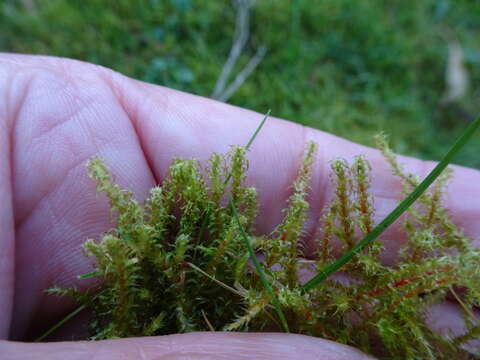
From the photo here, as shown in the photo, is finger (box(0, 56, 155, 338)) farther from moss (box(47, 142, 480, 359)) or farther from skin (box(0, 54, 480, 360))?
moss (box(47, 142, 480, 359))

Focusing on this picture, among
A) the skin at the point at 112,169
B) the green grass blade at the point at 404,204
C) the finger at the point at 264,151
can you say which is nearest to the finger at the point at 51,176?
the skin at the point at 112,169

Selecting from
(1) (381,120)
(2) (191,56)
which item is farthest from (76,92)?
(1) (381,120)

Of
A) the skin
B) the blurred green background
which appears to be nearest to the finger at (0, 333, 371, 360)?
the skin

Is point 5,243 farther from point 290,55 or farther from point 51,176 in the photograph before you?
point 290,55

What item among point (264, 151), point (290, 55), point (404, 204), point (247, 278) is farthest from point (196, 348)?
point (290, 55)

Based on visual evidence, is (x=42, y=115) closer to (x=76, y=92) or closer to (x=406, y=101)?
(x=76, y=92)

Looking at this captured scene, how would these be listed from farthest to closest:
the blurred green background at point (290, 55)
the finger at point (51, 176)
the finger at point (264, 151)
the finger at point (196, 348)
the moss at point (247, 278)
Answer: the blurred green background at point (290, 55) → the finger at point (264, 151) → the finger at point (51, 176) → the moss at point (247, 278) → the finger at point (196, 348)

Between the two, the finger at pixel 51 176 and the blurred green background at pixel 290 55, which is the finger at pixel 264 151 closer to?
the finger at pixel 51 176

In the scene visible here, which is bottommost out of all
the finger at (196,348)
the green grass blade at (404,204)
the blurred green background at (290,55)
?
the finger at (196,348)
